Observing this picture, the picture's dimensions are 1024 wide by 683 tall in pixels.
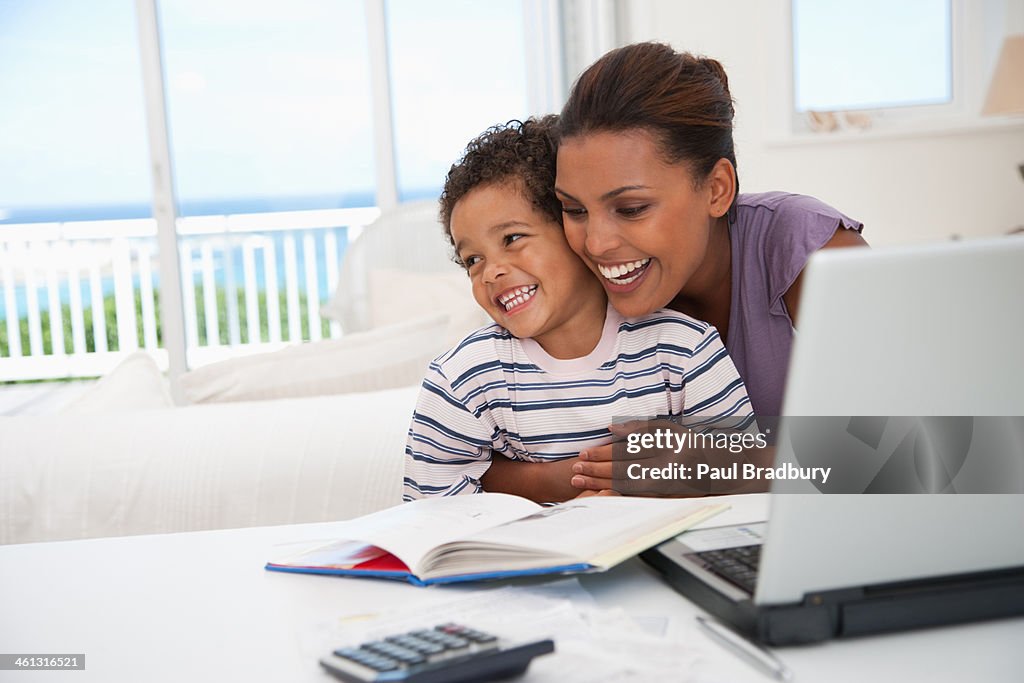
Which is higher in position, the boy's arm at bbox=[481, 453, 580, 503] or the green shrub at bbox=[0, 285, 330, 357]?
the boy's arm at bbox=[481, 453, 580, 503]

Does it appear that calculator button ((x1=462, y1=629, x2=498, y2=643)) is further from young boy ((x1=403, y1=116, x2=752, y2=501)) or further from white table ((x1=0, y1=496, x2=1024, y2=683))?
young boy ((x1=403, y1=116, x2=752, y2=501))

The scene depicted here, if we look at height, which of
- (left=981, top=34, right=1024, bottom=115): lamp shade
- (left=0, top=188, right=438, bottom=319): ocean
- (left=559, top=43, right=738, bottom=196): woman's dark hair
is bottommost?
(left=0, top=188, right=438, bottom=319): ocean

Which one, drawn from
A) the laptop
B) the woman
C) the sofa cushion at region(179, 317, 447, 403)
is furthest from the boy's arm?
the sofa cushion at region(179, 317, 447, 403)

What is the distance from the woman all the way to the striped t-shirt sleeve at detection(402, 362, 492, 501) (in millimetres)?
61

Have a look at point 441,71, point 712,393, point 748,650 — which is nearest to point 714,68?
point 712,393

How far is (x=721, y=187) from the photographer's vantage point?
1.29 m

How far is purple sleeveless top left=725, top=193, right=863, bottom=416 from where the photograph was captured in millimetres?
1369

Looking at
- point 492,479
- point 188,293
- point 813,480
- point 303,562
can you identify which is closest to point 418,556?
point 303,562

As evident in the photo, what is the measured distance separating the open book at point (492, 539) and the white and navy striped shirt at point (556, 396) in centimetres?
29

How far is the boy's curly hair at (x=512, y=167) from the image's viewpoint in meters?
1.27

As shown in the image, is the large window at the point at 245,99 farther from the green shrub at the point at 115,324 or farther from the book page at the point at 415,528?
the book page at the point at 415,528

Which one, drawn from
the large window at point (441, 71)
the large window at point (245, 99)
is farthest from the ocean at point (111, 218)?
the large window at point (441, 71)

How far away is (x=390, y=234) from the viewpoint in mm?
3172

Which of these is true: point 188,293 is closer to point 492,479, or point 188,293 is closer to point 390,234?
point 390,234
